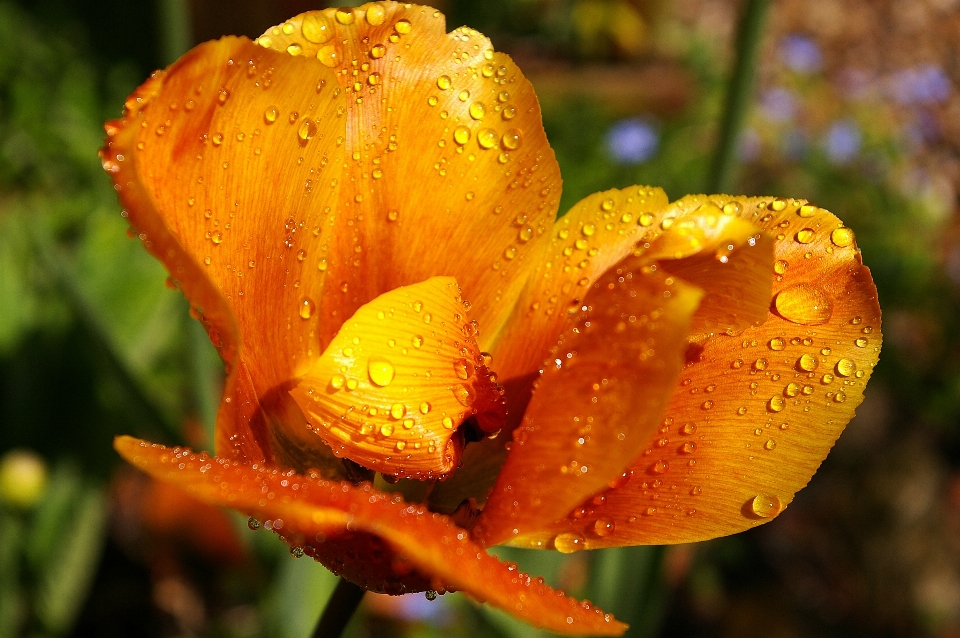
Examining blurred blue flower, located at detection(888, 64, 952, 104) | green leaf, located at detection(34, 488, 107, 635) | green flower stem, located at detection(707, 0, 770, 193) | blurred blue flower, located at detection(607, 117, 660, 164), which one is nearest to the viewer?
green flower stem, located at detection(707, 0, 770, 193)

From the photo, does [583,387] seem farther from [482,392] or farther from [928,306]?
[928,306]

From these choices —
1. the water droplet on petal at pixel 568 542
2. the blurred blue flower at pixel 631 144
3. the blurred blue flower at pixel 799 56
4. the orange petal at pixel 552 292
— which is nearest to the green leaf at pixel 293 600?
the orange petal at pixel 552 292

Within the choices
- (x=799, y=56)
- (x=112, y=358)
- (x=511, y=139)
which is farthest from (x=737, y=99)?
(x=799, y=56)

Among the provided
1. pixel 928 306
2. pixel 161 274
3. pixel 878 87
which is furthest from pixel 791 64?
pixel 161 274

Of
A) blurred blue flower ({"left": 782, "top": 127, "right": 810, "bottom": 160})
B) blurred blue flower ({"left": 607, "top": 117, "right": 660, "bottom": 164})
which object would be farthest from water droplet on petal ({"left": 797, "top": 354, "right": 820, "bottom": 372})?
blurred blue flower ({"left": 782, "top": 127, "right": 810, "bottom": 160})

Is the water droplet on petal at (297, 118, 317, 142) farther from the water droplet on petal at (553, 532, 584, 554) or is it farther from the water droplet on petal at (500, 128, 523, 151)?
the water droplet on petal at (553, 532, 584, 554)

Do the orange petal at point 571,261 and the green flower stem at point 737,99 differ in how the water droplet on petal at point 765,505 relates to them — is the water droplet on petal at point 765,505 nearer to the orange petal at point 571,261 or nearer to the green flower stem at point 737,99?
the orange petal at point 571,261

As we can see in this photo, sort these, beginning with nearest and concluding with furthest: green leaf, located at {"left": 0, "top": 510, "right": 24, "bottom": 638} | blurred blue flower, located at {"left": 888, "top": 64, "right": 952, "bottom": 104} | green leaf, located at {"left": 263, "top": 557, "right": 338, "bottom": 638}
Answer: green leaf, located at {"left": 263, "top": 557, "right": 338, "bottom": 638} → green leaf, located at {"left": 0, "top": 510, "right": 24, "bottom": 638} → blurred blue flower, located at {"left": 888, "top": 64, "right": 952, "bottom": 104}
